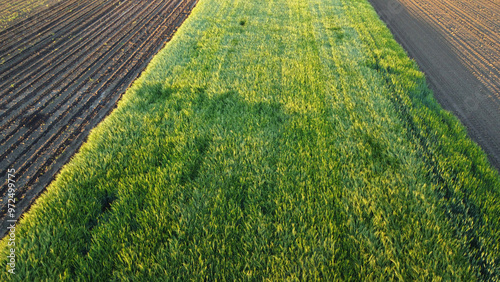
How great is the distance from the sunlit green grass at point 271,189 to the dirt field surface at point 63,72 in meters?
0.67

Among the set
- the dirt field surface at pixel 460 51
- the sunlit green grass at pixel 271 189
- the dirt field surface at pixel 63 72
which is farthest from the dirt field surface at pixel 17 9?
the dirt field surface at pixel 460 51

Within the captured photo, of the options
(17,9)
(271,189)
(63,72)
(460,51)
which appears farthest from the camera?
(17,9)

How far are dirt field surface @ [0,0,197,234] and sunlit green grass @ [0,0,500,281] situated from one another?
67 centimetres

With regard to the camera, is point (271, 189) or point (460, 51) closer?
point (271, 189)

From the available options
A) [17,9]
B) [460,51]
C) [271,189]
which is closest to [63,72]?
[271,189]

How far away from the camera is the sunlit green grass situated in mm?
2051

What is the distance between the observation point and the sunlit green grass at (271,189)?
2.05 m

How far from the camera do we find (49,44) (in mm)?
6559

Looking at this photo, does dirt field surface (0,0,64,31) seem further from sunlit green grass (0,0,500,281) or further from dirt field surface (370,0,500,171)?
dirt field surface (370,0,500,171)

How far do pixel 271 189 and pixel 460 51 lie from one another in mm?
7022

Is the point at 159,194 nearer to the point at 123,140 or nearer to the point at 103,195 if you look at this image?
the point at 103,195

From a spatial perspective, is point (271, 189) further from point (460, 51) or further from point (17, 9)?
point (17, 9)

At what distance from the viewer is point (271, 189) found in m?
2.71

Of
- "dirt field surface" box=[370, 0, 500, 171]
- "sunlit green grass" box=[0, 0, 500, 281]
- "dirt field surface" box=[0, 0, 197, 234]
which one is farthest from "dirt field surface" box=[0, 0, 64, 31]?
"dirt field surface" box=[370, 0, 500, 171]
